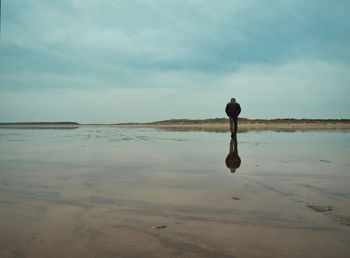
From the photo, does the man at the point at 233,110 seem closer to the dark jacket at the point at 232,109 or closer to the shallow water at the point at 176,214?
the dark jacket at the point at 232,109

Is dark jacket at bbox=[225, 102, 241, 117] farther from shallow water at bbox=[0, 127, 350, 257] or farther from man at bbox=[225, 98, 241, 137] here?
shallow water at bbox=[0, 127, 350, 257]

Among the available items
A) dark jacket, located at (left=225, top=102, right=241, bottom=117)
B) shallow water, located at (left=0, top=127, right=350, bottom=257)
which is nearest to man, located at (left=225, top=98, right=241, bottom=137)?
dark jacket, located at (left=225, top=102, right=241, bottom=117)

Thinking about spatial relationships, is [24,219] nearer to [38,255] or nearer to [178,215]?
[38,255]

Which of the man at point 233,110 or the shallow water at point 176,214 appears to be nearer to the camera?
the shallow water at point 176,214

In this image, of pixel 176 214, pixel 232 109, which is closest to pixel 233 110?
pixel 232 109

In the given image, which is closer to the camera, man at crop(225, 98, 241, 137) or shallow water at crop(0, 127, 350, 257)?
shallow water at crop(0, 127, 350, 257)

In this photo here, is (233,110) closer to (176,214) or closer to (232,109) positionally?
(232,109)

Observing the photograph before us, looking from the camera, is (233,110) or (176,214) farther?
(233,110)

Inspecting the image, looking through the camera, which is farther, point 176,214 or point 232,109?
point 232,109

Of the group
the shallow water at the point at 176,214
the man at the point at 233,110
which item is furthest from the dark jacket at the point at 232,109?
the shallow water at the point at 176,214

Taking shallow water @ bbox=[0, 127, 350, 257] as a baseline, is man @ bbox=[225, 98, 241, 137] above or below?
above

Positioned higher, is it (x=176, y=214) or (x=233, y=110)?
(x=233, y=110)

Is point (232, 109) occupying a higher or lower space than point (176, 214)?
higher

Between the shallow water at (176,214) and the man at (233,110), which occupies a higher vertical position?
Result: the man at (233,110)
